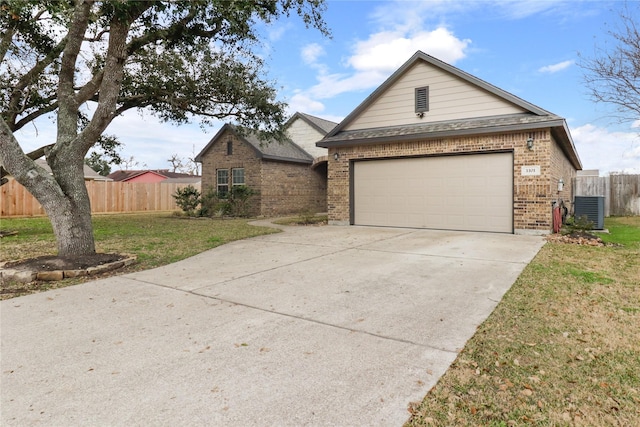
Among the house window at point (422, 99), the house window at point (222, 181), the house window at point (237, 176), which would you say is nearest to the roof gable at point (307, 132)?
the house window at point (237, 176)

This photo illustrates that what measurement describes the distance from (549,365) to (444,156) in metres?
9.02

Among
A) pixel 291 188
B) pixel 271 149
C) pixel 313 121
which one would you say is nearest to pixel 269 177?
pixel 271 149

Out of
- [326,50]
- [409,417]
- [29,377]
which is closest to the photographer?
[409,417]

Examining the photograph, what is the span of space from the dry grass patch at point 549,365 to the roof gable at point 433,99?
702cm

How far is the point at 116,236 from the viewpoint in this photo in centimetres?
1027

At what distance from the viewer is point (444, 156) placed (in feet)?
36.3

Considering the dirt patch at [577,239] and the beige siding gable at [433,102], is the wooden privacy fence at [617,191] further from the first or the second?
the beige siding gable at [433,102]

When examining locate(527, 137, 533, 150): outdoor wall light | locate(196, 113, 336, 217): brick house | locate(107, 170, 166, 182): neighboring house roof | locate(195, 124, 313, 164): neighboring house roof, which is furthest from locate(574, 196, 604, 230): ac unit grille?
locate(107, 170, 166, 182): neighboring house roof

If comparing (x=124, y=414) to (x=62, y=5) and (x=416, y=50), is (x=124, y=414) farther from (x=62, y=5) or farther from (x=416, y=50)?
(x=416, y=50)

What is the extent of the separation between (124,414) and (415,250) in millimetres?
6227

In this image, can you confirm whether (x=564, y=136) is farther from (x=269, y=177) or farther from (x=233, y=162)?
(x=233, y=162)

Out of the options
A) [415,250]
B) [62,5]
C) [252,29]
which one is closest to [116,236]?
[62,5]

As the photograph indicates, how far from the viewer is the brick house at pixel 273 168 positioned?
699 inches

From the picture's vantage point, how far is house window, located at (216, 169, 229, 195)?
18.8 metres
